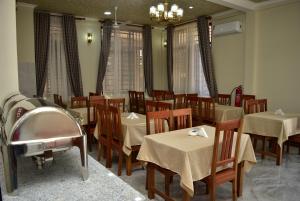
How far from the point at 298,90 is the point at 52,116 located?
4.91 m

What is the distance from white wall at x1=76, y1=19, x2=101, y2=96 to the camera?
238 inches

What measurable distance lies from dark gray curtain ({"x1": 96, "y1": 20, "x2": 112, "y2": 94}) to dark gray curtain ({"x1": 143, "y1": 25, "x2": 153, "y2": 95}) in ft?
3.67

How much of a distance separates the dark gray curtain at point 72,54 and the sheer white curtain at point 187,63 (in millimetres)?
2724

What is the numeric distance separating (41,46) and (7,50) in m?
4.10

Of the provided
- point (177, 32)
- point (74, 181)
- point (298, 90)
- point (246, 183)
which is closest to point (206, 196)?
point (246, 183)

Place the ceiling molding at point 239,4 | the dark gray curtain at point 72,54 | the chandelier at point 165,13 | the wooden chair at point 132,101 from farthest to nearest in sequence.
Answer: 1. the wooden chair at point 132,101
2. the dark gray curtain at point 72,54
3. the ceiling molding at point 239,4
4. the chandelier at point 165,13

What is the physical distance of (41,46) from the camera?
5391 millimetres

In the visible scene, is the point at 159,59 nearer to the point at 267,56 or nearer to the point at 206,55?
the point at 206,55

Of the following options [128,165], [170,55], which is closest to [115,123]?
[128,165]

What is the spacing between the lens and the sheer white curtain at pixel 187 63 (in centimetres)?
640

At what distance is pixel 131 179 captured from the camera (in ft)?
10.2

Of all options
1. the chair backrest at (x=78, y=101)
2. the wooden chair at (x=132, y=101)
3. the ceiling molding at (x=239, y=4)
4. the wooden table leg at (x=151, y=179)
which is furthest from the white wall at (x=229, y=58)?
the wooden table leg at (x=151, y=179)

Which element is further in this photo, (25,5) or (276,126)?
(25,5)

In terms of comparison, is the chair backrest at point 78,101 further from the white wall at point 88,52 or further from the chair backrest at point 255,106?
the chair backrest at point 255,106
